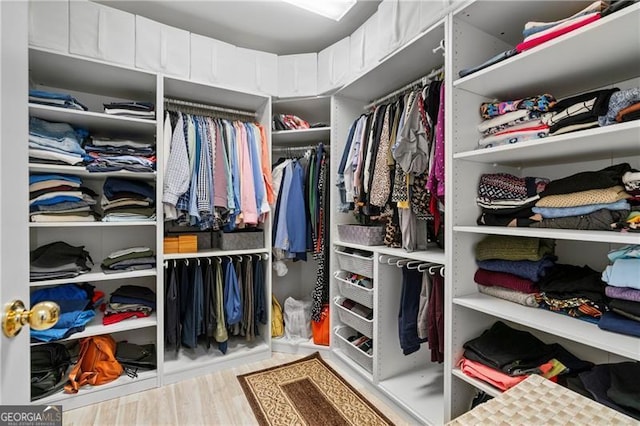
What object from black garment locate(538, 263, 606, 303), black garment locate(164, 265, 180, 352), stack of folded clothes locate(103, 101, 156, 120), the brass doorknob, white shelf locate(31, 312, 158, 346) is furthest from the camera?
black garment locate(164, 265, 180, 352)

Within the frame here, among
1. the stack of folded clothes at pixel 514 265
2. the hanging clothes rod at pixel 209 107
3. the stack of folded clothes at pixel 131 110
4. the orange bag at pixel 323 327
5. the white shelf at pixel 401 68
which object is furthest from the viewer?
the orange bag at pixel 323 327

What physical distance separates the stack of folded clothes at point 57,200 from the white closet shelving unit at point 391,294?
1.64 meters

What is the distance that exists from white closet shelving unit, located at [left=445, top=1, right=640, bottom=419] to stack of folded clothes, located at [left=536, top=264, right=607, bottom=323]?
4 cm

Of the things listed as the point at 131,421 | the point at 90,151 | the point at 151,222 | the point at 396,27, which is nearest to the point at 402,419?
the point at 131,421

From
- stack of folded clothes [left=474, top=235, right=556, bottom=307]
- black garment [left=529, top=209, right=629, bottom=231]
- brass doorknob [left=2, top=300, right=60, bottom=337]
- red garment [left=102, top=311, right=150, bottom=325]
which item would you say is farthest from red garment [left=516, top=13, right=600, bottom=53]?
red garment [left=102, top=311, right=150, bottom=325]

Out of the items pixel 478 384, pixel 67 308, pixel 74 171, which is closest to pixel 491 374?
pixel 478 384

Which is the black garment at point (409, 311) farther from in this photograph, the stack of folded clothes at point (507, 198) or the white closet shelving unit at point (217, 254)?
the white closet shelving unit at point (217, 254)

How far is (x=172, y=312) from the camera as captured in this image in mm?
1994

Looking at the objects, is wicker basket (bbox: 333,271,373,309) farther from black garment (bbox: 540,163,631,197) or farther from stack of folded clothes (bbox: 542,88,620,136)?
stack of folded clothes (bbox: 542,88,620,136)

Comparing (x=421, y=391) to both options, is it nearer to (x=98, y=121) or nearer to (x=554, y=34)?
(x=554, y=34)

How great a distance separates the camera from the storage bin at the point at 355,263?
191 cm

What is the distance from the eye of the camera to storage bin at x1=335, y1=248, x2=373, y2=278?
6.26ft

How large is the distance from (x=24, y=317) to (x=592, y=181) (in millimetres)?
1699

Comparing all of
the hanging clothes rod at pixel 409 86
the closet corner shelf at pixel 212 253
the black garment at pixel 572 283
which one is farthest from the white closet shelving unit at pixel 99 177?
the black garment at pixel 572 283
